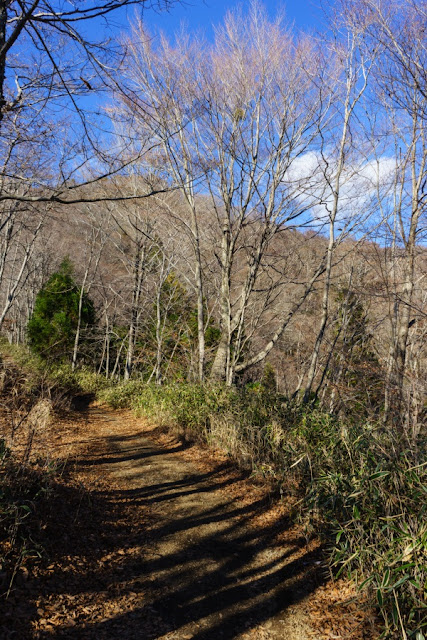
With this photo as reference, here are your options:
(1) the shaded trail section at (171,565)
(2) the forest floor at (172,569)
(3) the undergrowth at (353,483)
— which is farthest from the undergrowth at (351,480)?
(1) the shaded trail section at (171,565)

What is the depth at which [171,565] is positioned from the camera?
3662mm

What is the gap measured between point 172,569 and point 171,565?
6 cm

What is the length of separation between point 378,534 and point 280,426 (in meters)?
2.51

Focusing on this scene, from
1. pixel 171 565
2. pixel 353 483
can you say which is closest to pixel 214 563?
pixel 171 565

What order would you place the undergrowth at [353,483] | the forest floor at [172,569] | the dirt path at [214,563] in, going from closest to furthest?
1. the undergrowth at [353,483]
2. the forest floor at [172,569]
3. the dirt path at [214,563]

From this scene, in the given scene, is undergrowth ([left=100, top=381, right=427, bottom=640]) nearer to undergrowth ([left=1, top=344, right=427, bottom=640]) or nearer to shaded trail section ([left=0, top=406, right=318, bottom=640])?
undergrowth ([left=1, top=344, right=427, bottom=640])

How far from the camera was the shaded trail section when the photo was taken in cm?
291

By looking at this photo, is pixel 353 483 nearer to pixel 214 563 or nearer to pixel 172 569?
pixel 214 563

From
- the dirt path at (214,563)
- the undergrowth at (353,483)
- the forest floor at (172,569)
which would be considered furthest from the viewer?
the dirt path at (214,563)

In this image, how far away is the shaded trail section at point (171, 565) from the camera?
2910mm

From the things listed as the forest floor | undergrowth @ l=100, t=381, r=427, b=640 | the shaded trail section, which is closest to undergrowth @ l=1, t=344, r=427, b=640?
undergrowth @ l=100, t=381, r=427, b=640

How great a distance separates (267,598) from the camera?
10.8ft

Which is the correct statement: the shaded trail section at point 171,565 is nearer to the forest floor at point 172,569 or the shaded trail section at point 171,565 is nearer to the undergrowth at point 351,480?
the forest floor at point 172,569

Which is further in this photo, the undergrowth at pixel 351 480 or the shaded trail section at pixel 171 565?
the shaded trail section at pixel 171 565
